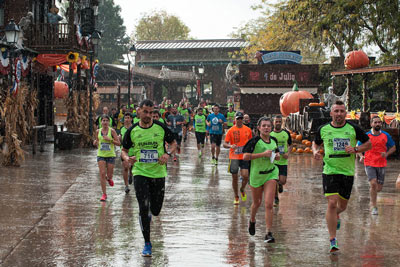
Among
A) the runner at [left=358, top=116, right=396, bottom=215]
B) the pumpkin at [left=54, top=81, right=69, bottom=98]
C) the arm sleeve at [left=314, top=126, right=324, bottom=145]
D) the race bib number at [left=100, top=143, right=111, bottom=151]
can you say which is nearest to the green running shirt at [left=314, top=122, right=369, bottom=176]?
the arm sleeve at [left=314, top=126, right=324, bottom=145]

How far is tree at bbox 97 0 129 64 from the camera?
95188 millimetres

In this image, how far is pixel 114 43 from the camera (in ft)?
316

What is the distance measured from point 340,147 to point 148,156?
234 centimetres

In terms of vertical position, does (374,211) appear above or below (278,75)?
below

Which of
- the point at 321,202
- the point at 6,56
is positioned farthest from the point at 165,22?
the point at 321,202

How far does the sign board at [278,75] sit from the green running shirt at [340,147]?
31224mm

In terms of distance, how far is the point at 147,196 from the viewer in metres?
8.08

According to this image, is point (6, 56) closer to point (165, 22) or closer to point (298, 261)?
point (298, 261)

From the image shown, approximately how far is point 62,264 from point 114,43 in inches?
3574

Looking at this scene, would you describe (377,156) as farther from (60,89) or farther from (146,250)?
(60,89)

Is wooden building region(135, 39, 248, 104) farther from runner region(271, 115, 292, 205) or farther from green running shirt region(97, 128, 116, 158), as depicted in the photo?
runner region(271, 115, 292, 205)

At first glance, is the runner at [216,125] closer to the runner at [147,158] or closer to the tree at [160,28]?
the runner at [147,158]

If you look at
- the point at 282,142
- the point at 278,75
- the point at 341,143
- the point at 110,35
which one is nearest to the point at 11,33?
the point at 282,142

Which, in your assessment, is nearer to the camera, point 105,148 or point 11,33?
point 105,148
